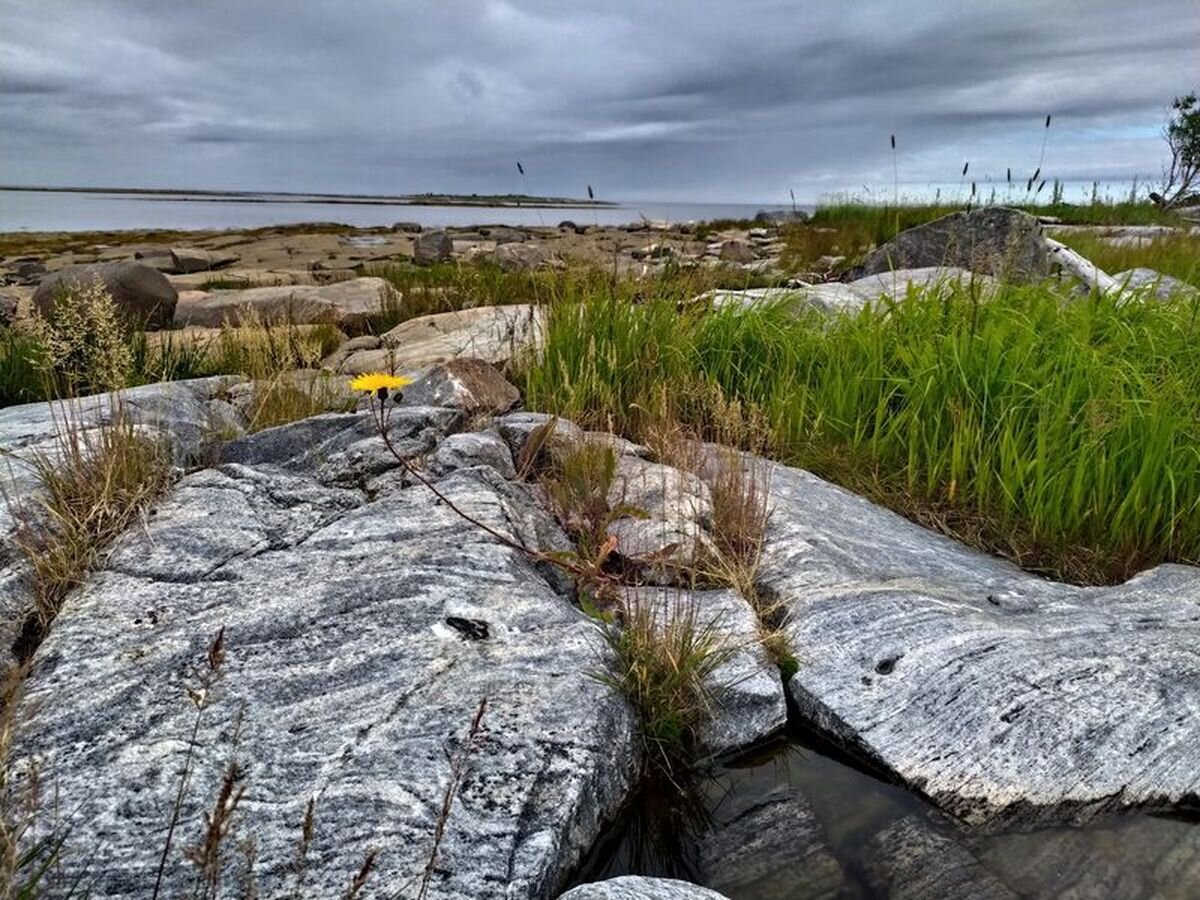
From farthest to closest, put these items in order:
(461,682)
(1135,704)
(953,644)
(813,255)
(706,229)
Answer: (706,229)
(813,255)
(953,644)
(1135,704)
(461,682)

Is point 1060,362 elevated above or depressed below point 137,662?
above

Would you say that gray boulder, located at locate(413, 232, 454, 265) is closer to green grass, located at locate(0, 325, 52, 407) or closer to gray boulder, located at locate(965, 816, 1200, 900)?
green grass, located at locate(0, 325, 52, 407)

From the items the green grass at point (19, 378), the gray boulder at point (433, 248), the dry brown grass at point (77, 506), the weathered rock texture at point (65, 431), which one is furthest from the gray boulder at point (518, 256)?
the dry brown grass at point (77, 506)

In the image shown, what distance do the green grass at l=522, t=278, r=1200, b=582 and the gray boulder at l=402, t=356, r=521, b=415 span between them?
23cm

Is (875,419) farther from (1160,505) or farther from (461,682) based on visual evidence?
(461,682)

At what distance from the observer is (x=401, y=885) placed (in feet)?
6.51

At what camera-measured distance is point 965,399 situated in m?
4.85

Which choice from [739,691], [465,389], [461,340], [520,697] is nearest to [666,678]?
[739,691]

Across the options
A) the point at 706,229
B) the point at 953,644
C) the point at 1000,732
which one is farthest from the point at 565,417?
the point at 706,229

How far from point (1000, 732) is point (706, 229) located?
32.2m

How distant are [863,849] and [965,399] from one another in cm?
307

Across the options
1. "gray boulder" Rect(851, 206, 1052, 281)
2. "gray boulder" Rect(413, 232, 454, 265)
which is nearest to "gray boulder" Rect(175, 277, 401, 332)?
"gray boulder" Rect(851, 206, 1052, 281)

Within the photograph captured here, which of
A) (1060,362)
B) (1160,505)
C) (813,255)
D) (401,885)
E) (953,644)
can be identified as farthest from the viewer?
(813,255)

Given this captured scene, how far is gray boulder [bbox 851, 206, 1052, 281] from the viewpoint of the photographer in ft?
25.6
